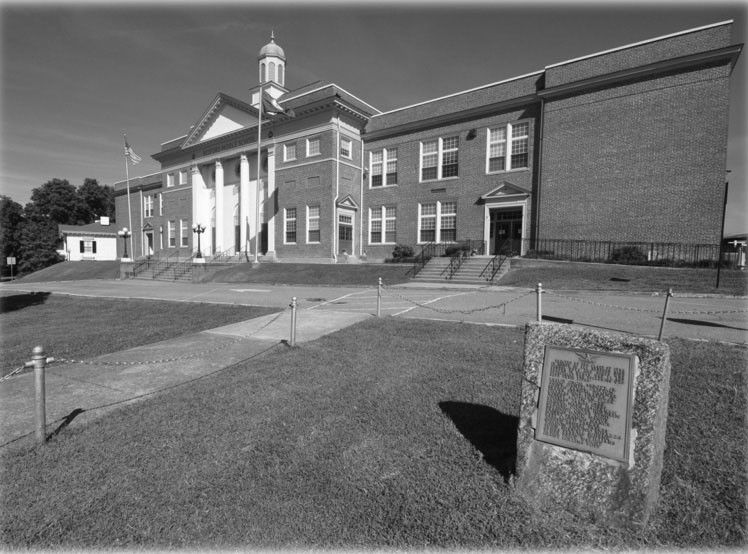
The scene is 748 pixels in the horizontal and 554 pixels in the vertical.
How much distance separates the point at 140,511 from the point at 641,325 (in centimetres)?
925

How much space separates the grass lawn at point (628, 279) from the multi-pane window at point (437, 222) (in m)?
8.89

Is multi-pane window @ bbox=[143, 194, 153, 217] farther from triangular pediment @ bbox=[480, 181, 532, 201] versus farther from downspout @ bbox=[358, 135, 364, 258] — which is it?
triangular pediment @ bbox=[480, 181, 532, 201]

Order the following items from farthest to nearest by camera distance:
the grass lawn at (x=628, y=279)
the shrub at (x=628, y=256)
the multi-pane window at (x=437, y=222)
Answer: the multi-pane window at (x=437, y=222) → the shrub at (x=628, y=256) → the grass lawn at (x=628, y=279)

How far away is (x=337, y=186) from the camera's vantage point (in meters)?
30.3

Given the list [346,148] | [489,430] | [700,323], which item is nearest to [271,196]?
[346,148]

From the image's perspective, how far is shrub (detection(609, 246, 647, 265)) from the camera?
19500 mm

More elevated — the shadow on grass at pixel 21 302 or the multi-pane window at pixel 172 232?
the multi-pane window at pixel 172 232

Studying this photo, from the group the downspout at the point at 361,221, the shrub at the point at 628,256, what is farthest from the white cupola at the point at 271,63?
the shrub at the point at 628,256

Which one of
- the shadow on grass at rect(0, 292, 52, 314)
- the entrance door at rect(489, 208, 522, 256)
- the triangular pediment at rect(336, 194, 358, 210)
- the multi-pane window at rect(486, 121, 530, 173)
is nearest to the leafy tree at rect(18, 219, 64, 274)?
the shadow on grass at rect(0, 292, 52, 314)

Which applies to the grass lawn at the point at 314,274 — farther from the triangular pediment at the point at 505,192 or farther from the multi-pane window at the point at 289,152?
the multi-pane window at the point at 289,152

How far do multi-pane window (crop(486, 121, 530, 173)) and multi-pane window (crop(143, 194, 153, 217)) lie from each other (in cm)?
4354

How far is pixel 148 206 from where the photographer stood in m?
49.9

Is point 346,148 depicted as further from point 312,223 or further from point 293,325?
point 293,325

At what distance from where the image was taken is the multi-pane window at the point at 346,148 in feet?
102
